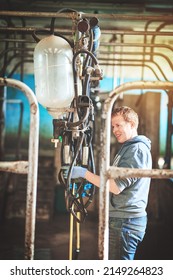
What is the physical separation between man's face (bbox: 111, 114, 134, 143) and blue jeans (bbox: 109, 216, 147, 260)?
→ 54cm

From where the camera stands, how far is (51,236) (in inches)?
158

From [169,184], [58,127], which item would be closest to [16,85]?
[58,127]

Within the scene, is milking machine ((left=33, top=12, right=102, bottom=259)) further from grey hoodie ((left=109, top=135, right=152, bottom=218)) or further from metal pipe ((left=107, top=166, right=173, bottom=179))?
metal pipe ((left=107, top=166, right=173, bottom=179))

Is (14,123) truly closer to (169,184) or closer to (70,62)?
(169,184)

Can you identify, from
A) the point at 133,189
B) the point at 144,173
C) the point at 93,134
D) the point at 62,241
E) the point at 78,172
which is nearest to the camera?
the point at 144,173

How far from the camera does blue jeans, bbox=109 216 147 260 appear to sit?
6.54 feet

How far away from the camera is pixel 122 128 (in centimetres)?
207

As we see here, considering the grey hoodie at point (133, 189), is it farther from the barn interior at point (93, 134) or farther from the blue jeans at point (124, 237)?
the barn interior at point (93, 134)

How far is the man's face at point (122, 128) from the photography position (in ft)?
6.73

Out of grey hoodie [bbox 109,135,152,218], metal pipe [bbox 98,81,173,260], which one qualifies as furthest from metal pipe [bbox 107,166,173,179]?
grey hoodie [bbox 109,135,152,218]

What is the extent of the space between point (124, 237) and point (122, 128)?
2.32ft

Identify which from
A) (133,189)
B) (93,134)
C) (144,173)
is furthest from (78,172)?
(93,134)

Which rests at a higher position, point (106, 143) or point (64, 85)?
point (64, 85)

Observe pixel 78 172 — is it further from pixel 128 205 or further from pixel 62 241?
pixel 62 241
